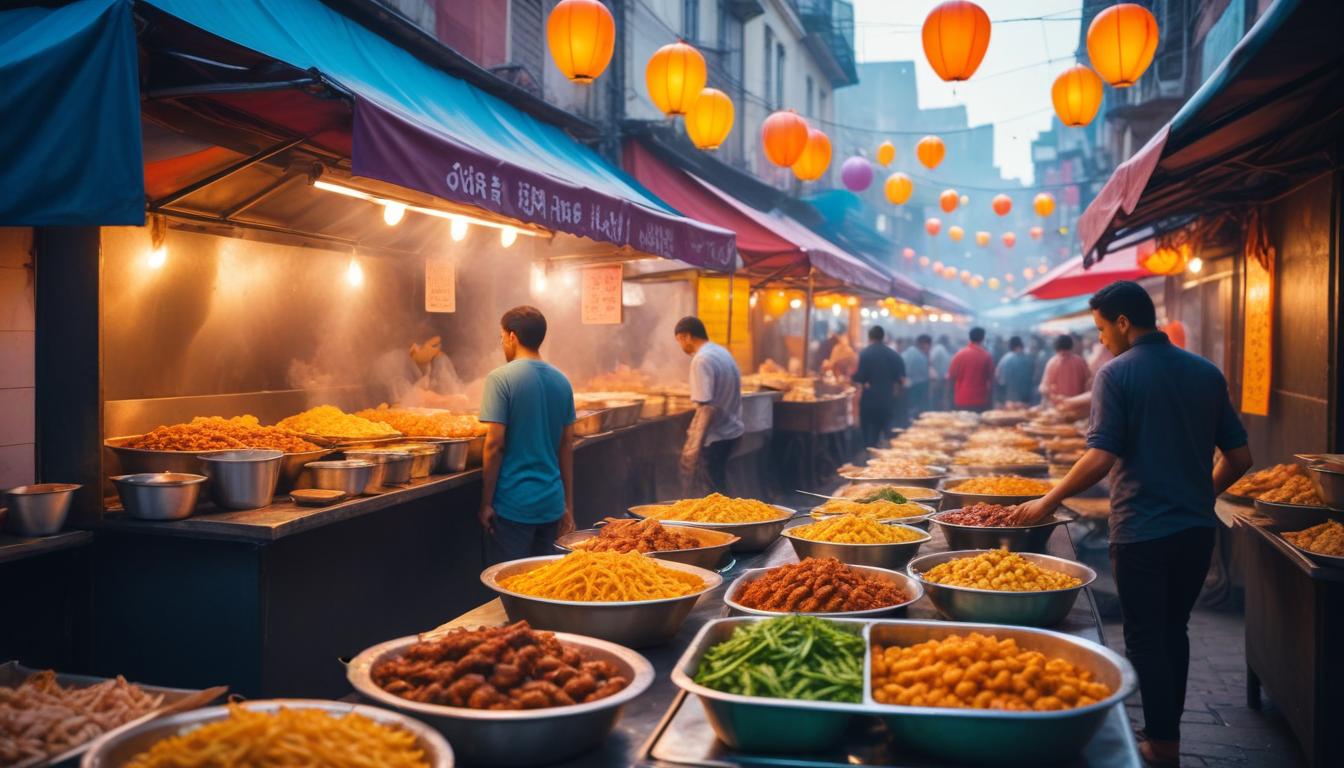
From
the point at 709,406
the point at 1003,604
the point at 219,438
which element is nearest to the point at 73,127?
the point at 219,438

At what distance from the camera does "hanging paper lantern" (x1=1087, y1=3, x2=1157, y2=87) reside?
24.3 ft

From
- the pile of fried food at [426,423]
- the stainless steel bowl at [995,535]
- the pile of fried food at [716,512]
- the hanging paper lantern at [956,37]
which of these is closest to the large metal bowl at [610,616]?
the pile of fried food at [716,512]

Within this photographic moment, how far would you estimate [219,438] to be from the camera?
514 centimetres

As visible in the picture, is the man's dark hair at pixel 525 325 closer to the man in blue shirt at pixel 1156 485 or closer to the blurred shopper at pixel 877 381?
the man in blue shirt at pixel 1156 485

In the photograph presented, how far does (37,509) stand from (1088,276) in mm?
13395

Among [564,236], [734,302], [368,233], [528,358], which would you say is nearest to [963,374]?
[734,302]

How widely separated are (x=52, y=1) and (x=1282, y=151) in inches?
287

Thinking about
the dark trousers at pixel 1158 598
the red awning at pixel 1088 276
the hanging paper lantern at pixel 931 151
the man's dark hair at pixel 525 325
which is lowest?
the dark trousers at pixel 1158 598

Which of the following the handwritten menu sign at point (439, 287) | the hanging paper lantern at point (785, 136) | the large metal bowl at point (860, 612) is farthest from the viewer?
the hanging paper lantern at point (785, 136)

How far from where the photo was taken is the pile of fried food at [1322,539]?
424 cm

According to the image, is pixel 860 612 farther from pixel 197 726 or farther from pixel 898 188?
pixel 898 188

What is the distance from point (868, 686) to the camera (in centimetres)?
239

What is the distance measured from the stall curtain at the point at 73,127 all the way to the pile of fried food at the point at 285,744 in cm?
225

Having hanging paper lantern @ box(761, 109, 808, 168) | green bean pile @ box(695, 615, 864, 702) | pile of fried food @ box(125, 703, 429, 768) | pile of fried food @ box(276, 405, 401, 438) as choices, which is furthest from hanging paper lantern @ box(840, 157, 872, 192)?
pile of fried food @ box(125, 703, 429, 768)
